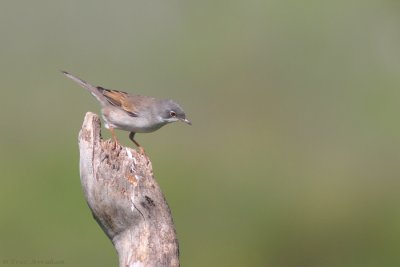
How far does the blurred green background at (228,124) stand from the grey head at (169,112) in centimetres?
384

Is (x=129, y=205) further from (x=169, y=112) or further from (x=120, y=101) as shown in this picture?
(x=120, y=101)

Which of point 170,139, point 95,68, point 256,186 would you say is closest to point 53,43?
point 95,68

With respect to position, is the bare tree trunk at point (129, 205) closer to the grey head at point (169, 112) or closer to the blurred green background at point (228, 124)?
the grey head at point (169, 112)

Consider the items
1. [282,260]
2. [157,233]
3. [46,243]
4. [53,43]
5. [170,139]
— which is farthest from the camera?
[53,43]

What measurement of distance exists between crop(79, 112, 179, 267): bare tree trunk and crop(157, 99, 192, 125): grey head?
2449mm

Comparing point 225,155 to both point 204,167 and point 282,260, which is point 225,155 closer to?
point 204,167

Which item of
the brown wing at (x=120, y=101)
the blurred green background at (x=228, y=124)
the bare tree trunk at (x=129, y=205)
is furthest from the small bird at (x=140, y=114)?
the blurred green background at (x=228, y=124)

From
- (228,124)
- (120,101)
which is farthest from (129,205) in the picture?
(228,124)

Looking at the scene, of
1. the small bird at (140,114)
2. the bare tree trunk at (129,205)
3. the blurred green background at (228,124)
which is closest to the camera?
the bare tree trunk at (129,205)

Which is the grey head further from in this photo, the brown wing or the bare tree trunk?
the bare tree trunk

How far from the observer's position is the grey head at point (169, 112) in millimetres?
11297

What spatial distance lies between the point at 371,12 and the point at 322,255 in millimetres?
12779

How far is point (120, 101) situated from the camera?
1155 centimetres

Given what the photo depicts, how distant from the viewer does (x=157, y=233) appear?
870cm
